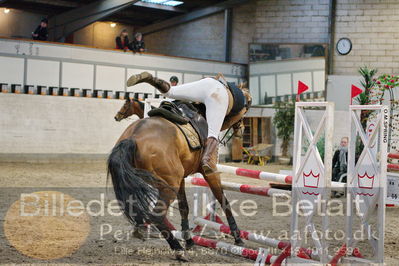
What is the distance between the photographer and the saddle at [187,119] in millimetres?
4285

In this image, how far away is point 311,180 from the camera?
3.99 meters

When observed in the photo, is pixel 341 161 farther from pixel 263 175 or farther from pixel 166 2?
pixel 166 2

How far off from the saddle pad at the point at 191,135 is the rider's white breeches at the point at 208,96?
0.22 meters

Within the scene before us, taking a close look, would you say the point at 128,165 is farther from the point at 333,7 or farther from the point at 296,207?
the point at 333,7

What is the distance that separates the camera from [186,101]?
4.71 m

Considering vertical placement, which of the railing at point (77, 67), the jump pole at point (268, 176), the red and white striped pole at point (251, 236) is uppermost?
the railing at point (77, 67)

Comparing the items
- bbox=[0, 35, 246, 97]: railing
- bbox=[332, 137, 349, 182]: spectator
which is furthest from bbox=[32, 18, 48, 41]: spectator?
bbox=[332, 137, 349, 182]: spectator

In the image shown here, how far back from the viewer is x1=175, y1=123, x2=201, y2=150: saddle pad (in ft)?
13.9

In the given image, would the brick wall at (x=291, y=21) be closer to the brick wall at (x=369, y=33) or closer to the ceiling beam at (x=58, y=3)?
the brick wall at (x=369, y=33)

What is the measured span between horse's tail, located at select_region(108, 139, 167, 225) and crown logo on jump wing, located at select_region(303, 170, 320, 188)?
3.58 ft

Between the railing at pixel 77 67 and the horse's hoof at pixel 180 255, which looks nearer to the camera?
the horse's hoof at pixel 180 255

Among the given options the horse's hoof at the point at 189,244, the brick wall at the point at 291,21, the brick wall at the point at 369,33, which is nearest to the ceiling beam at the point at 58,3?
the brick wall at the point at 291,21

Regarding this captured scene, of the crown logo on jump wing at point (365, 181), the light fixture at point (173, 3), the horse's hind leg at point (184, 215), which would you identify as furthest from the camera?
the light fixture at point (173, 3)

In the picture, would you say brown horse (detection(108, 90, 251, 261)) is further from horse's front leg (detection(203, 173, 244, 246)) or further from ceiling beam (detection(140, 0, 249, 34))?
ceiling beam (detection(140, 0, 249, 34))
